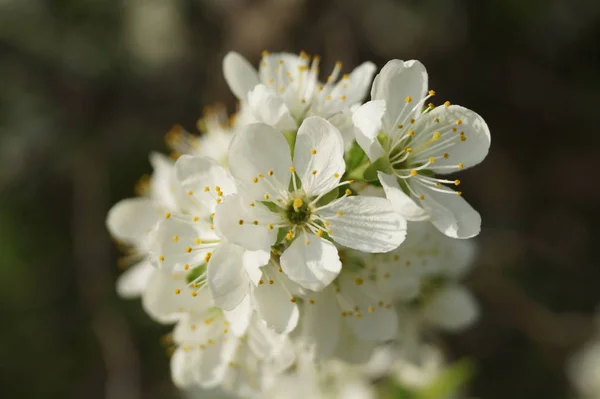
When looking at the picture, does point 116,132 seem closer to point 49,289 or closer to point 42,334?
point 49,289

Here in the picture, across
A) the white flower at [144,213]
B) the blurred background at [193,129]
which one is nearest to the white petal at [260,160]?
the white flower at [144,213]

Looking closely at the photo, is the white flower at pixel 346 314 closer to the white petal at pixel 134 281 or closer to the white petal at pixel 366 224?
the white petal at pixel 366 224

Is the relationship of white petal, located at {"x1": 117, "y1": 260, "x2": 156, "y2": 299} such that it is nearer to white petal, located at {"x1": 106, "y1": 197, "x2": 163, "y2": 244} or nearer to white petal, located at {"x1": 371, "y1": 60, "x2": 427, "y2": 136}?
white petal, located at {"x1": 106, "y1": 197, "x2": 163, "y2": 244}

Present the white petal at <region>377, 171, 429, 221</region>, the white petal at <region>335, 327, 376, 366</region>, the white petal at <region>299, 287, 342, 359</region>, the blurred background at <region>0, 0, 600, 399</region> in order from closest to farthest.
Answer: the white petal at <region>377, 171, 429, 221</region>, the white petal at <region>299, 287, 342, 359</region>, the white petal at <region>335, 327, 376, 366</region>, the blurred background at <region>0, 0, 600, 399</region>

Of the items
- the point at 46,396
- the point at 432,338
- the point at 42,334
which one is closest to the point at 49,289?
the point at 42,334

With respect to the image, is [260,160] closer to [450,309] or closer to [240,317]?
[240,317]

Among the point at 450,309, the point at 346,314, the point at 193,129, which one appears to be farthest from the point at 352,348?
the point at 193,129

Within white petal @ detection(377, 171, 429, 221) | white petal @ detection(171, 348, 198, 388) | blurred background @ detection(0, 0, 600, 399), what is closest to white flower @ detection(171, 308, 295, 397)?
white petal @ detection(171, 348, 198, 388)
